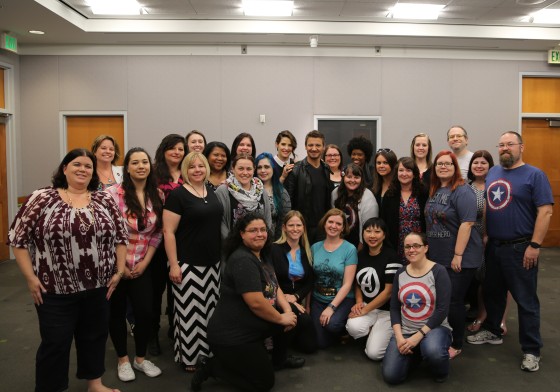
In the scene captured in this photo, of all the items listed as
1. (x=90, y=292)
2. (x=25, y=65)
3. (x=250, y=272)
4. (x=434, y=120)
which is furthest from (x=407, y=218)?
(x=25, y=65)

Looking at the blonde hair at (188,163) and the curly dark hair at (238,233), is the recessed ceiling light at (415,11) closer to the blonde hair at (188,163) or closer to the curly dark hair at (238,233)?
the blonde hair at (188,163)

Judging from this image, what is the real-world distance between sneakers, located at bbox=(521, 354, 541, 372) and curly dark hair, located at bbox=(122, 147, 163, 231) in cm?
245

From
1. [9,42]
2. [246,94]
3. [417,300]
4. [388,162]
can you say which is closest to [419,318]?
[417,300]

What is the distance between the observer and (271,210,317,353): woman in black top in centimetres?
311

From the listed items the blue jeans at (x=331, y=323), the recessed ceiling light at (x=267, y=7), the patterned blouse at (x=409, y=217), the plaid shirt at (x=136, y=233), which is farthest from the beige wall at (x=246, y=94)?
the plaid shirt at (x=136, y=233)

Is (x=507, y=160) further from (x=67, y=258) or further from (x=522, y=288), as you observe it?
(x=67, y=258)

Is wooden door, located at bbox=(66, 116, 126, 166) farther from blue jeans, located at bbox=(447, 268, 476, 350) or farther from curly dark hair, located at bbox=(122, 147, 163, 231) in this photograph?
blue jeans, located at bbox=(447, 268, 476, 350)

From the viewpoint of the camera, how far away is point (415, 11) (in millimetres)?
5375

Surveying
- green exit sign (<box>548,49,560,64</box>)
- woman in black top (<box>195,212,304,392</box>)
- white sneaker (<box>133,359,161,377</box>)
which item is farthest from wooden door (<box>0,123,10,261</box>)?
green exit sign (<box>548,49,560,64</box>)

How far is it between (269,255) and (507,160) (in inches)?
65.2

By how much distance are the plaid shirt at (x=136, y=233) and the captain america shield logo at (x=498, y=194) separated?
217cm

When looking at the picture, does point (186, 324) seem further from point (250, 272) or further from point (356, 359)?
point (356, 359)

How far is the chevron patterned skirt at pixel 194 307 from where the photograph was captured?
9.24 ft

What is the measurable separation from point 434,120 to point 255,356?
4.94m
